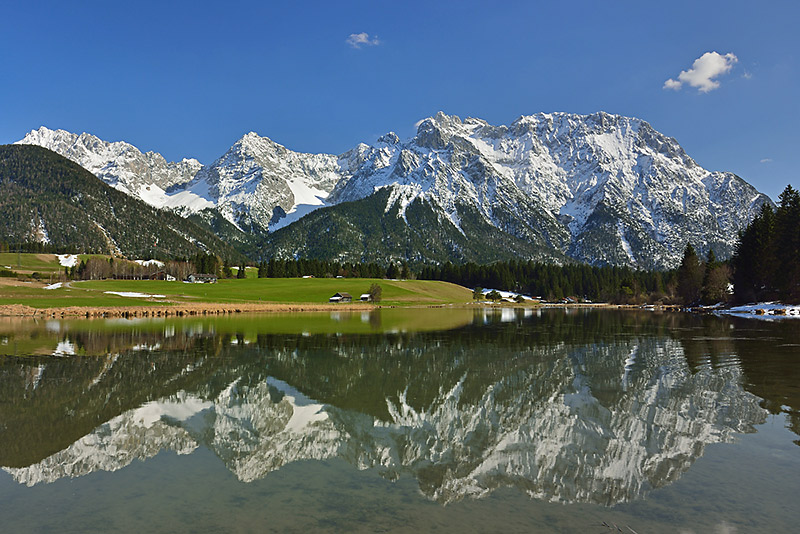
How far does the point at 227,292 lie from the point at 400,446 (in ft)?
446

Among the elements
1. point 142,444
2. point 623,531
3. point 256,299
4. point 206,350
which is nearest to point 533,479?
point 623,531

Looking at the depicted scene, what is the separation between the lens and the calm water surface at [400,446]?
32.8ft

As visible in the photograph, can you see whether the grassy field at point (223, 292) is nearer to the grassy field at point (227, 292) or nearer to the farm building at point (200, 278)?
the grassy field at point (227, 292)

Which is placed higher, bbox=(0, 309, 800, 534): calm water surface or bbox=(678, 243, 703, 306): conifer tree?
bbox=(678, 243, 703, 306): conifer tree

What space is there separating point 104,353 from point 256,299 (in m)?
95.8

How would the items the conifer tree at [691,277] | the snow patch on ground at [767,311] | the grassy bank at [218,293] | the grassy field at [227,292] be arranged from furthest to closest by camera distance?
the conifer tree at [691,277], the grassy field at [227,292], the grassy bank at [218,293], the snow patch on ground at [767,311]

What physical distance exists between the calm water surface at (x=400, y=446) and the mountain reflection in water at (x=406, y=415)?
9 centimetres

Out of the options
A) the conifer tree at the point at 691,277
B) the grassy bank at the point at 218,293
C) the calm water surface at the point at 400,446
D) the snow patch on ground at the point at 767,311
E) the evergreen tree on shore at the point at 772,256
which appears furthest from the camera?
the conifer tree at the point at 691,277

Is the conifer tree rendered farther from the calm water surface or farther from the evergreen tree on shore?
the calm water surface

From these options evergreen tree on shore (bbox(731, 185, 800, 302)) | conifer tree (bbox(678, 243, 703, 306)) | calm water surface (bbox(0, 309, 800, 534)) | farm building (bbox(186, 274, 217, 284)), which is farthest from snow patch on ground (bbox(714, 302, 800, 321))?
farm building (bbox(186, 274, 217, 284))

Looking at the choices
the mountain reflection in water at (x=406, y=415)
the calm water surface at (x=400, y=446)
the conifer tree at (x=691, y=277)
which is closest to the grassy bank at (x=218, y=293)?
the conifer tree at (x=691, y=277)

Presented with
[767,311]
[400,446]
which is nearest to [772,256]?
[767,311]

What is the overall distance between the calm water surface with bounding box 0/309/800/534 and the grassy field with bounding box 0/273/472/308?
78.0 metres

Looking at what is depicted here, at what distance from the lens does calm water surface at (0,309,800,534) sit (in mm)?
9984
